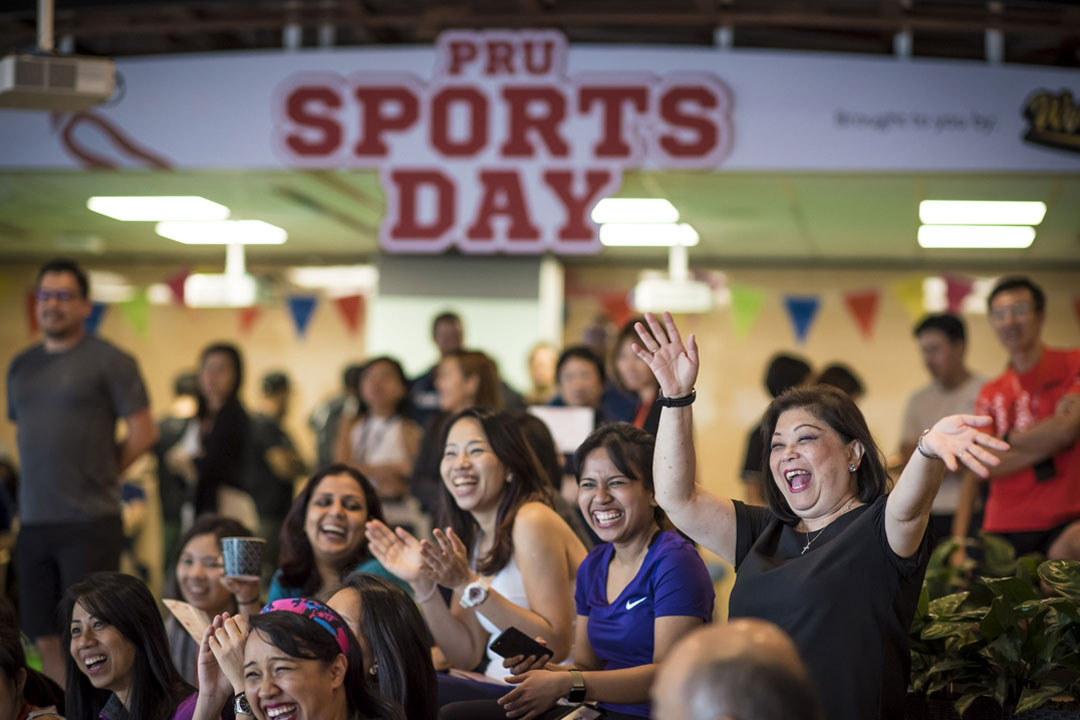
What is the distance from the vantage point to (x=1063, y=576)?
8.77 ft

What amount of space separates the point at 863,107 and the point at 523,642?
5.01m

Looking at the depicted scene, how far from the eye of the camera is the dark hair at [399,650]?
2508 millimetres

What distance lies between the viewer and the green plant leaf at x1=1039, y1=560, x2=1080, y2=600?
2625 millimetres

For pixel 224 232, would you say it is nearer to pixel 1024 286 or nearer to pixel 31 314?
pixel 31 314

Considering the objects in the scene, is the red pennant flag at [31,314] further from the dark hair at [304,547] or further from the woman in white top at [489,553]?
the woman in white top at [489,553]

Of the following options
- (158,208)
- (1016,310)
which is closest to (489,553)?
(1016,310)

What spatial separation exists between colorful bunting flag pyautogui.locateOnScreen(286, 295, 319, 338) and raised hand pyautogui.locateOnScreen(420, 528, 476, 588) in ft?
26.0

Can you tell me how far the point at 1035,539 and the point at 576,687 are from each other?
7.32 feet

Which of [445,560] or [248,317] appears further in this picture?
[248,317]

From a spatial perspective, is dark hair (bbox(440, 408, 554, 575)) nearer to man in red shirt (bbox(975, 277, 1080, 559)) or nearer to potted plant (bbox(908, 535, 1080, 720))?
potted plant (bbox(908, 535, 1080, 720))

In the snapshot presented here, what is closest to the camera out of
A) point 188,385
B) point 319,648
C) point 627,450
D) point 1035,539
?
point 319,648

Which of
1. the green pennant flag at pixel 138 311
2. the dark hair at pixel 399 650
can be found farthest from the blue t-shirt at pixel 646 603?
the green pennant flag at pixel 138 311

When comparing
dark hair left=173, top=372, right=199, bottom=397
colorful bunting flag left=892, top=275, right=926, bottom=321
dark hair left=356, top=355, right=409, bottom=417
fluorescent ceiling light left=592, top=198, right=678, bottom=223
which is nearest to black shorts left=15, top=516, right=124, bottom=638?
dark hair left=356, top=355, right=409, bottom=417

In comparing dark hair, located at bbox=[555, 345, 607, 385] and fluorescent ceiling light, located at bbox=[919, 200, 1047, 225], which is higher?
fluorescent ceiling light, located at bbox=[919, 200, 1047, 225]
